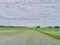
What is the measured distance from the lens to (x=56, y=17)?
1.37 metres

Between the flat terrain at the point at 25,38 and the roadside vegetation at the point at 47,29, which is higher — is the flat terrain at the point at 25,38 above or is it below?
below

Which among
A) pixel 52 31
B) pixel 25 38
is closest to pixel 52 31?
pixel 52 31

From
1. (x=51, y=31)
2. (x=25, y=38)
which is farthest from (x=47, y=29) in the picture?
(x=25, y=38)

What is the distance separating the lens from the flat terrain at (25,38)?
1243mm

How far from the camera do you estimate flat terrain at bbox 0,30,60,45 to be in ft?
4.08

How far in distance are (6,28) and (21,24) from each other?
15 cm

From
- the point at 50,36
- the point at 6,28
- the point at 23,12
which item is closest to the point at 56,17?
Result: the point at 50,36

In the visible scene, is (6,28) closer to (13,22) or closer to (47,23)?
(13,22)

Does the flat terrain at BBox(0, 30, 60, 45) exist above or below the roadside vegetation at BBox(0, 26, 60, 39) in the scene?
below

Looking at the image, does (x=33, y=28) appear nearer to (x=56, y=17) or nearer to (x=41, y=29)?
(x=41, y=29)

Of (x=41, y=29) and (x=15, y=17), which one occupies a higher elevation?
(x=15, y=17)

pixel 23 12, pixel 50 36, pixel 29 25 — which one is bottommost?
pixel 50 36

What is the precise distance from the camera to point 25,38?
4.17ft

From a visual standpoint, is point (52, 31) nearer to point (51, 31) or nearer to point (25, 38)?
point (51, 31)
